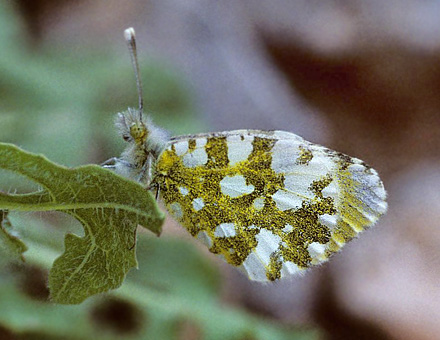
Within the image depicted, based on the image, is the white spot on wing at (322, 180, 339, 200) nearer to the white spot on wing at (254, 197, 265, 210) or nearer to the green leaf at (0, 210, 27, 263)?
the white spot on wing at (254, 197, 265, 210)

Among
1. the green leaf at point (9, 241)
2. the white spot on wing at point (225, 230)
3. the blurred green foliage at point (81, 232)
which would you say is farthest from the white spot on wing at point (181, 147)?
the blurred green foliage at point (81, 232)

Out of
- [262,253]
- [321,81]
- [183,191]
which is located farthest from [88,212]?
[321,81]

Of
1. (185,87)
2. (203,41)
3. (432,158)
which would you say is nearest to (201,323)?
(185,87)

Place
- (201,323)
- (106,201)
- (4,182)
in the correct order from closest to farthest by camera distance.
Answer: (106,201) < (4,182) < (201,323)

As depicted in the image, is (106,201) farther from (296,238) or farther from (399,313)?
(399,313)

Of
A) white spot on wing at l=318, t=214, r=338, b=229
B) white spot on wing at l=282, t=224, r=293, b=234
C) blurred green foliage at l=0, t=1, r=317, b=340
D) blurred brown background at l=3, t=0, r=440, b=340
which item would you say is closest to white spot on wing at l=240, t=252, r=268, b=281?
white spot on wing at l=282, t=224, r=293, b=234

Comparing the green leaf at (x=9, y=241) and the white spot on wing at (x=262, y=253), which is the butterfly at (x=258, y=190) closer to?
the white spot on wing at (x=262, y=253)
